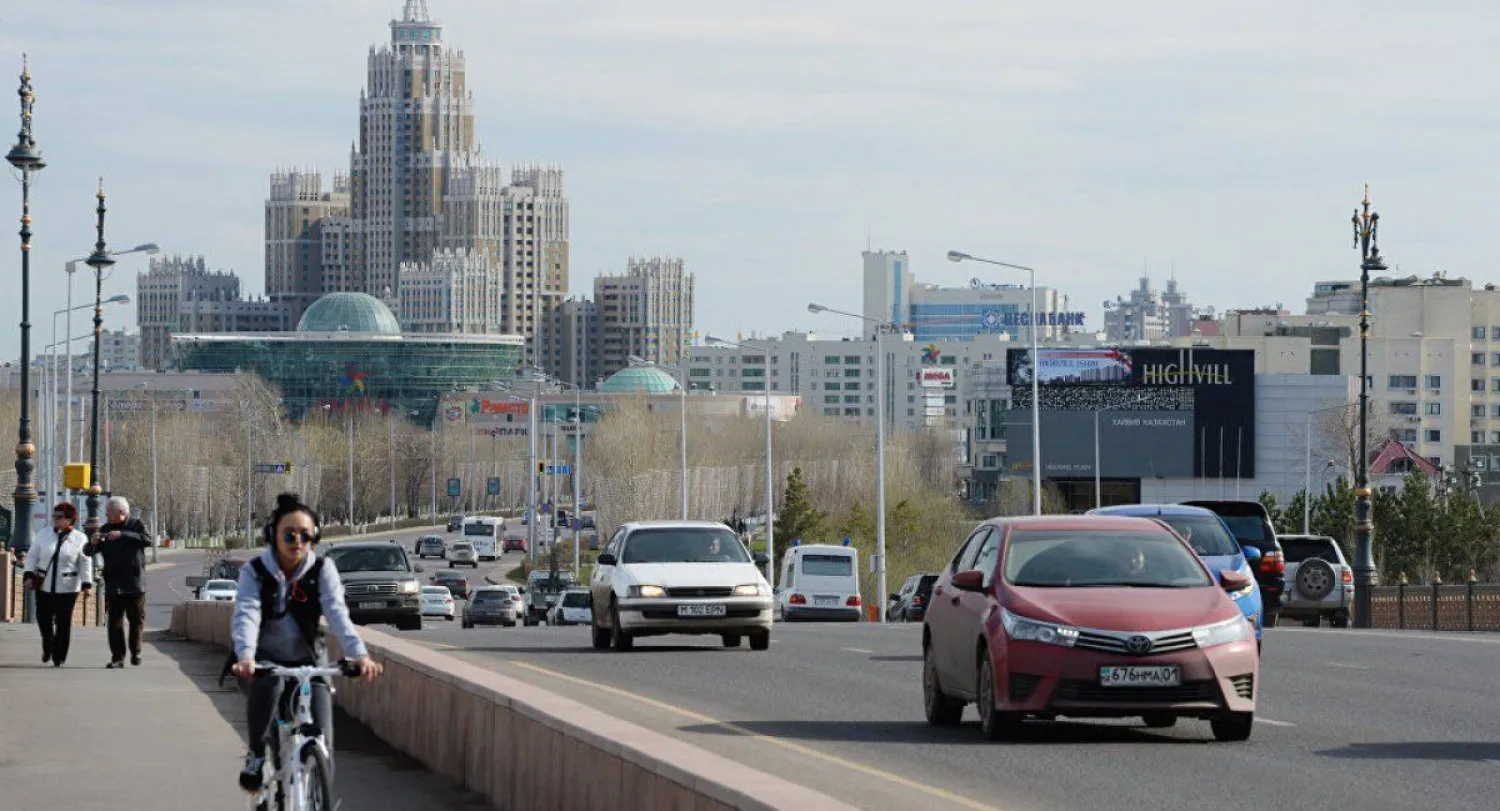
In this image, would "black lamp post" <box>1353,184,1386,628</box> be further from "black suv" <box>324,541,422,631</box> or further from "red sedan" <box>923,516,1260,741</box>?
"red sedan" <box>923,516,1260,741</box>

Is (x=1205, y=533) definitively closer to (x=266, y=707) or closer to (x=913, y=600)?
(x=266, y=707)

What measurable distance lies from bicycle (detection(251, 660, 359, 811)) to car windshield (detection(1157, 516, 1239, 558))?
53.4ft

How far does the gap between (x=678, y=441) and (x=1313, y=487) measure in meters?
50.1

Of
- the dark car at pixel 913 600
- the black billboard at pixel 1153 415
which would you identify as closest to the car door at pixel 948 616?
the dark car at pixel 913 600

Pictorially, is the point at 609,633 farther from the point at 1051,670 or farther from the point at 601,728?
the point at 601,728

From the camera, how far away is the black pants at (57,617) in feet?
79.8

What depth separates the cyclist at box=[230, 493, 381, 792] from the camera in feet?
34.3

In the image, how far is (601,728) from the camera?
11.0 meters

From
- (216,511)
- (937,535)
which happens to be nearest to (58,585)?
(937,535)

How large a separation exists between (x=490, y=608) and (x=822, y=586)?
10.1 meters

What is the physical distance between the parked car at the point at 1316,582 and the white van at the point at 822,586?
17.7 m

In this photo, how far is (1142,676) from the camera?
48.2ft

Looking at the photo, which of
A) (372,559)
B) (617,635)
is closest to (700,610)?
(617,635)

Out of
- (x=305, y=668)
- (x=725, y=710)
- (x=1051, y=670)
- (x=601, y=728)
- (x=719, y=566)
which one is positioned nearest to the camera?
(x=305, y=668)
